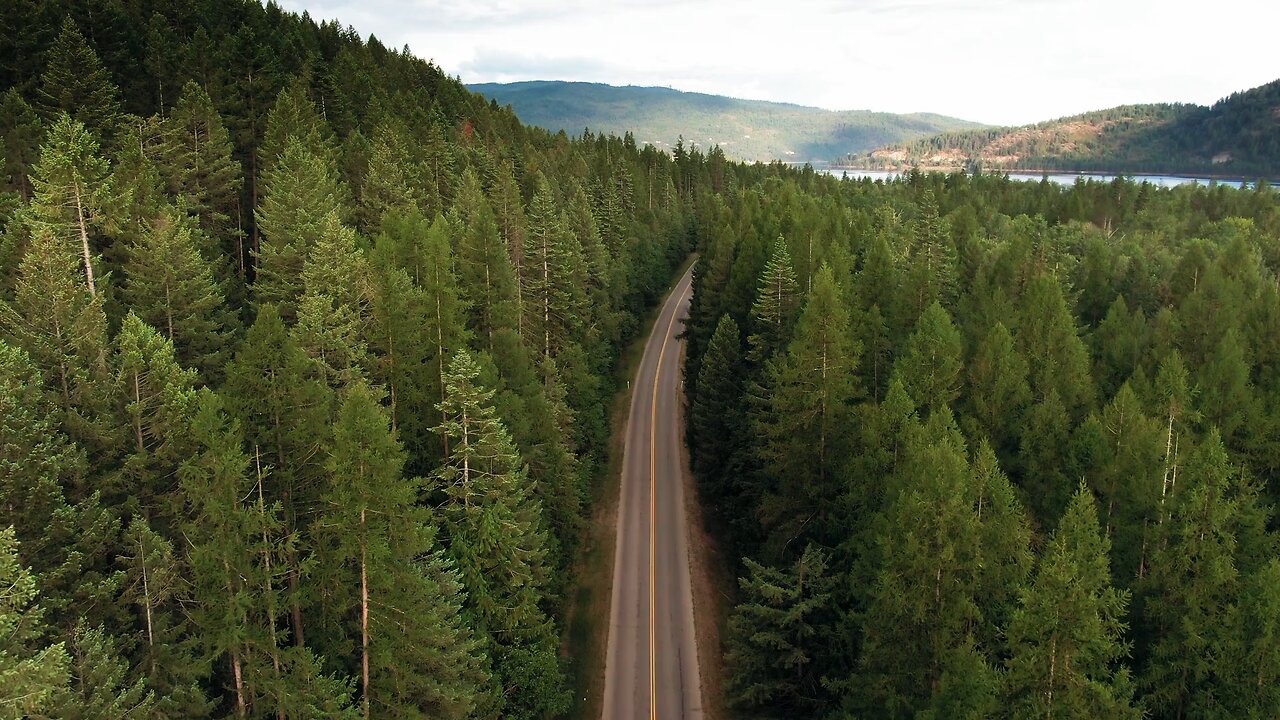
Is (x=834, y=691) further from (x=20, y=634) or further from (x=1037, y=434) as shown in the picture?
(x=20, y=634)

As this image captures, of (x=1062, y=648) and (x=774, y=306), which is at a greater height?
(x=774, y=306)

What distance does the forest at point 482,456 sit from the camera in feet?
66.8

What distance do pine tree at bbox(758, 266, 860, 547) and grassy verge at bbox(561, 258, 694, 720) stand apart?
10.8 m

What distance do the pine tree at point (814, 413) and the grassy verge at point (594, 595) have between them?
10.8m

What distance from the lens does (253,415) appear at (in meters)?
23.2

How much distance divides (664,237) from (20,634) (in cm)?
8614

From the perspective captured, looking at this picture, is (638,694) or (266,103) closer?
(638,694)

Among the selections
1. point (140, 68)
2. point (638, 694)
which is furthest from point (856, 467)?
point (140, 68)

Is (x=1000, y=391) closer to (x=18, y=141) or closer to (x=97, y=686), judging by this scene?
(x=97, y=686)

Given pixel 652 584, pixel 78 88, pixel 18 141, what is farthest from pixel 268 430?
pixel 78 88

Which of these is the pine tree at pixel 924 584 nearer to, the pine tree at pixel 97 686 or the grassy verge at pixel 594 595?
the grassy verge at pixel 594 595

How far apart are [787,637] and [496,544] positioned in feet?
41.9

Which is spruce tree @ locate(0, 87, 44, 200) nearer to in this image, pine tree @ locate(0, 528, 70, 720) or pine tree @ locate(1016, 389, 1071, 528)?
pine tree @ locate(0, 528, 70, 720)

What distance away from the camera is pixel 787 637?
1283 inches
